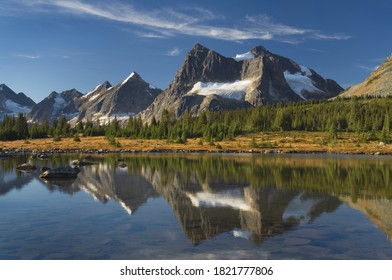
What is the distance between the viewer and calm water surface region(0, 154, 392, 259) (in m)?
18.2

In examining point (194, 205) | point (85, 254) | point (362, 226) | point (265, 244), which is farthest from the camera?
point (194, 205)

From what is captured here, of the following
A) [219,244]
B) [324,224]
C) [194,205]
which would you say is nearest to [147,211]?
[194,205]

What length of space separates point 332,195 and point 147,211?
17230mm

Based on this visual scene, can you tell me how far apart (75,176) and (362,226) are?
1333 inches

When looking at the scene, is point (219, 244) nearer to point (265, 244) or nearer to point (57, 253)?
point (265, 244)

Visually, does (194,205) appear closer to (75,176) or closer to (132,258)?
(132,258)

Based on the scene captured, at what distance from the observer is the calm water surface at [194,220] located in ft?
59.8

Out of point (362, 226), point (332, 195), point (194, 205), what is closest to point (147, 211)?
point (194, 205)

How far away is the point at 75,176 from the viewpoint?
47.4 meters

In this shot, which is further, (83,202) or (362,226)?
(83,202)

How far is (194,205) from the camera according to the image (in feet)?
97.8

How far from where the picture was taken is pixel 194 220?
81.0 ft
